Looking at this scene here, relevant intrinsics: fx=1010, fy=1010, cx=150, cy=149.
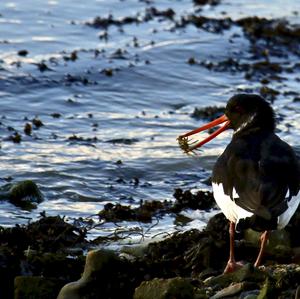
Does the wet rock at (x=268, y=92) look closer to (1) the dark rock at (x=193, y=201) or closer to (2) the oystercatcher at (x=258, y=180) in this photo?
(1) the dark rock at (x=193, y=201)

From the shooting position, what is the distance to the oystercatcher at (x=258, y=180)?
230 inches

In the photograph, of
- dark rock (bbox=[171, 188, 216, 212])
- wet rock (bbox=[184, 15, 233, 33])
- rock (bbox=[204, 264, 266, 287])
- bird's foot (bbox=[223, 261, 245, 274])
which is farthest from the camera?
wet rock (bbox=[184, 15, 233, 33])

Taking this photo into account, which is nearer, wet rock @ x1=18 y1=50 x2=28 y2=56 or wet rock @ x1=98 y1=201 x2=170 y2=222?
wet rock @ x1=98 y1=201 x2=170 y2=222

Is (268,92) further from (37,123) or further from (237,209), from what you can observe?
(237,209)

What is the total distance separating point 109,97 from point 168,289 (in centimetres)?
609

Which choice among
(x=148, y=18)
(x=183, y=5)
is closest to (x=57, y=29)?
(x=148, y=18)

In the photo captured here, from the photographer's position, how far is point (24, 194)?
8172 mm

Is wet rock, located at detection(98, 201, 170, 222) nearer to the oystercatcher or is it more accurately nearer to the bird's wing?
the oystercatcher

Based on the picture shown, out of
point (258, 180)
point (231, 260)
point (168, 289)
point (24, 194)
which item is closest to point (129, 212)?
point (24, 194)

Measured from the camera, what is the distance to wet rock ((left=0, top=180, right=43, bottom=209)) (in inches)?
321

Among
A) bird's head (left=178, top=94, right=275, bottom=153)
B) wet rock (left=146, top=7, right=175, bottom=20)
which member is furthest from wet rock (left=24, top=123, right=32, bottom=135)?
wet rock (left=146, top=7, right=175, bottom=20)

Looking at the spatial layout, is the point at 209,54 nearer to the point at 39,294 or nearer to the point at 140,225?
the point at 140,225

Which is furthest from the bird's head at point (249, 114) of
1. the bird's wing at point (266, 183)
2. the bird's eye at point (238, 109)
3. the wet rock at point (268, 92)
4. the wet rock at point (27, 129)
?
the wet rock at point (268, 92)

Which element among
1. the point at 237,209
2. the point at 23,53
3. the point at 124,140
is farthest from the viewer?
the point at 23,53
